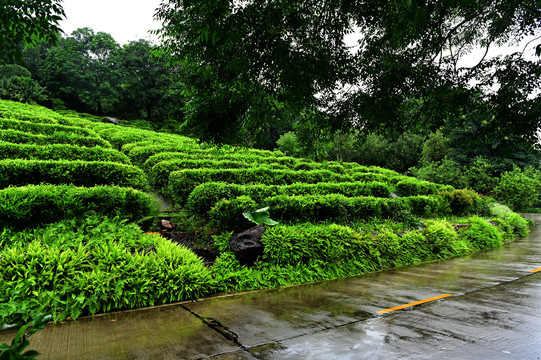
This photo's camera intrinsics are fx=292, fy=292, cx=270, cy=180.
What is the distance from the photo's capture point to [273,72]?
271 centimetres

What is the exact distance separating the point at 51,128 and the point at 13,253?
26.5 feet

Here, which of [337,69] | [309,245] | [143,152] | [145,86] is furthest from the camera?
[145,86]

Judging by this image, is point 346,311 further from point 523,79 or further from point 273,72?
point 523,79

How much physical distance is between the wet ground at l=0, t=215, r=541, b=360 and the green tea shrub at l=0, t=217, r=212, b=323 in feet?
0.72

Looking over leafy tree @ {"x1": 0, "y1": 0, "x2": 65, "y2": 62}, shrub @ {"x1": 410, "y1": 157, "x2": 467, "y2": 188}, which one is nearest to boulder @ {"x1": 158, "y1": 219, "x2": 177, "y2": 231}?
leafy tree @ {"x1": 0, "y1": 0, "x2": 65, "y2": 62}

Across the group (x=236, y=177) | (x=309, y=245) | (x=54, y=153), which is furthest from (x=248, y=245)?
(x=54, y=153)

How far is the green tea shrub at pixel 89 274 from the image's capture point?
324 cm

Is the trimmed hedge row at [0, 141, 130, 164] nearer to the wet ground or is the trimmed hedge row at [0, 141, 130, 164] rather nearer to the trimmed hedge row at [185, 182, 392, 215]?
the trimmed hedge row at [185, 182, 392, 215]

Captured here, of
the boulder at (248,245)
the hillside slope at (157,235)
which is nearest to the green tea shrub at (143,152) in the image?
the hillside slope at (157,235)

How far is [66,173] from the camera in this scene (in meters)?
6.04

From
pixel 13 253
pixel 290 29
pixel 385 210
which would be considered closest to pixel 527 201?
pixel 385 210

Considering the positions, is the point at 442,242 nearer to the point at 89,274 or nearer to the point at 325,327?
the point at 325,327

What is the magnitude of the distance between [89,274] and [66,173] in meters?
3.42

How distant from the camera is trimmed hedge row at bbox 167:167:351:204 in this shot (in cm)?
721
